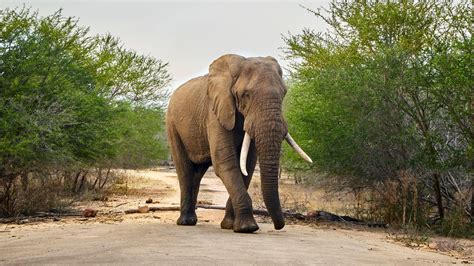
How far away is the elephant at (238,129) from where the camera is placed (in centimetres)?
977

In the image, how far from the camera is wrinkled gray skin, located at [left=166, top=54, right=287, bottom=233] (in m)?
9.77

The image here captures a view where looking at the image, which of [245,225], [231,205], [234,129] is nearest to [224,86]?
[234,129]

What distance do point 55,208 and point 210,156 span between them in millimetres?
6133

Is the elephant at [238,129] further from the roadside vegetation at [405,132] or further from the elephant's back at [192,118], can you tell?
the roadside vegetation at [405,132]

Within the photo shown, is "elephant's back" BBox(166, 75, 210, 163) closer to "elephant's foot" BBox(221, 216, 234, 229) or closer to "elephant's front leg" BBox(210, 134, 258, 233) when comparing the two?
"elephant's front leg" BBox(210, 134, 258, 233)

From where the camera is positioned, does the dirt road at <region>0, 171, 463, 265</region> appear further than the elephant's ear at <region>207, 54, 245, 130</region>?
No

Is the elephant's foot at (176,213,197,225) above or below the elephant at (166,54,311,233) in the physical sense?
below

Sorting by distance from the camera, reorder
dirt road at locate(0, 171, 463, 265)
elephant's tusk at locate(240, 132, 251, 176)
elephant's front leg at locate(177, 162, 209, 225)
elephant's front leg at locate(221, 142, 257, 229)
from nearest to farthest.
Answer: dirt road at locate(0, 171, 463, 265) < elephant's tusk at locate(240, 132, 251, 176) < elephant's front leg at locate(221, 142, 257, 229) < elephant's front leg at locate(177, 162, 209, 225)

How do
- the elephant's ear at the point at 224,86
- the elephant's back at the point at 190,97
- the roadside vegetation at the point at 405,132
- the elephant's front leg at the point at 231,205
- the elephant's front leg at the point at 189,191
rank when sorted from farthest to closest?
the roadside vegetation at the point at 405,132, the elephant's front leg at the point at 189,191, the elephant's back at the point at 190,97, the elephant's front leg at the point at 231,205, the elephant's ear at the point at 224,86

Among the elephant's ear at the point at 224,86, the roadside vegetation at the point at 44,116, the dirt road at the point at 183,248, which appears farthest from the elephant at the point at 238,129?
the roadside vegetation at the point at 44,116

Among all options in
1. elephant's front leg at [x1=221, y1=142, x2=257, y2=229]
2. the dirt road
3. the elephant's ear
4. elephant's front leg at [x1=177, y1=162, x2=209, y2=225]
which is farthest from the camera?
elephant's front leg at [x1=177, y1=162, x2=209, y2=225]

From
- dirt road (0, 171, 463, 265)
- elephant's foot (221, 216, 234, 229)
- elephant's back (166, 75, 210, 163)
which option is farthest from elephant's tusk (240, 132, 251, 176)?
elephant's back (166, 75, 210, 163)

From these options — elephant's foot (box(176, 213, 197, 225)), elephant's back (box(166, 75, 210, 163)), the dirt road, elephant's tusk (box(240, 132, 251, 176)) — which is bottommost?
the dirt road

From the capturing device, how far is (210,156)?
11.7 m
